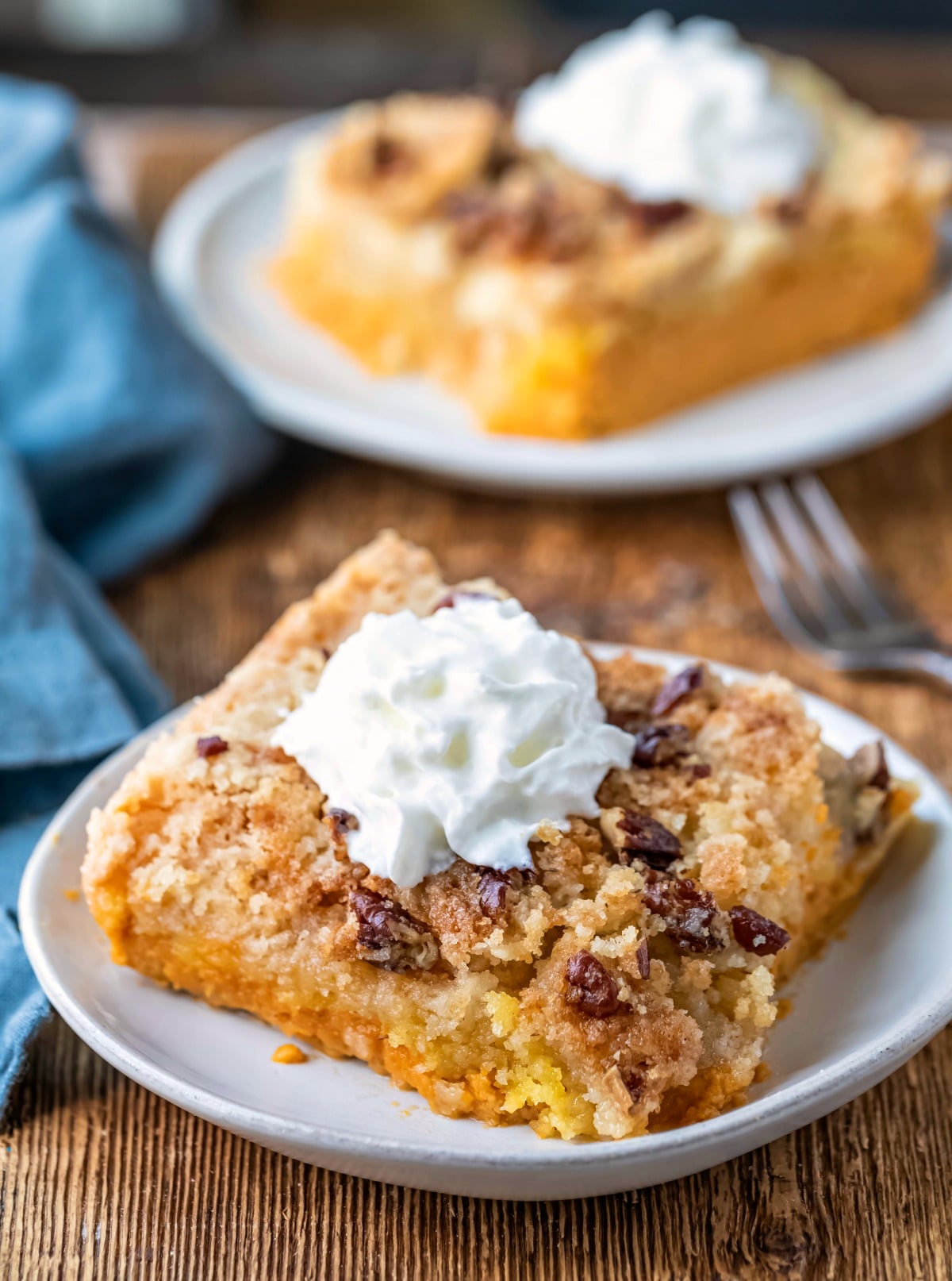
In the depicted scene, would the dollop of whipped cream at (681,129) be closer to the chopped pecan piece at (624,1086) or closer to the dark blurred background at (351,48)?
the dark blurred background at (351,48)

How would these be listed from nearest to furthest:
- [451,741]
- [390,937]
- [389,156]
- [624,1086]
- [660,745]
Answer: [624,1086] < [390,937] < [451,741] < [660,745] < [389,156]

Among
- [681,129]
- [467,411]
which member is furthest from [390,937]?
[681,129]

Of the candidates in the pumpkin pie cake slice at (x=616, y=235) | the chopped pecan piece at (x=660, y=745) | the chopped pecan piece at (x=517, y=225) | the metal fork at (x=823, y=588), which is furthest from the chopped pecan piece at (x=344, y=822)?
the chopped pecan piece at (x=517, y=225)

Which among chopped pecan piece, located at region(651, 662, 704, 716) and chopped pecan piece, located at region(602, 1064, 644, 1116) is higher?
chopped pecan piece, located at region(651, 662, 704, 716)

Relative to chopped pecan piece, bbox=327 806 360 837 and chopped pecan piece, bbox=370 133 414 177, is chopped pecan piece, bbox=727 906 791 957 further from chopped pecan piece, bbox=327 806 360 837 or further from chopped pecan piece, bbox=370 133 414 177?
chopped pecan piece, bbox=370 133 414 177

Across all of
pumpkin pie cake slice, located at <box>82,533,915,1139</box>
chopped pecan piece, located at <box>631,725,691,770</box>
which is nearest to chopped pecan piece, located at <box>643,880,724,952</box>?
pumpkin pie cake slice, located at <box>82,533,915,1139</box>


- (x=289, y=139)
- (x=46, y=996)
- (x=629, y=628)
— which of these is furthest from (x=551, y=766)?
(x=289, y=139)

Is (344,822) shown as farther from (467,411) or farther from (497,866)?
(467,411)
